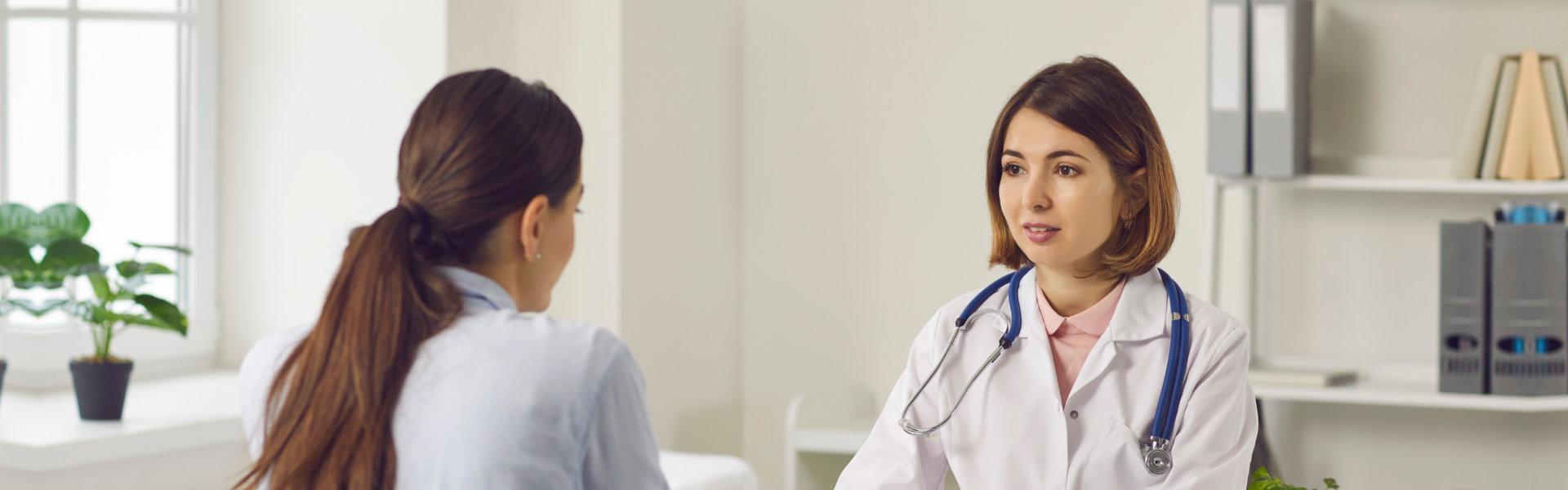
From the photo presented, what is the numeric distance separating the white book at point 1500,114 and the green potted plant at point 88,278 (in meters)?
2.33

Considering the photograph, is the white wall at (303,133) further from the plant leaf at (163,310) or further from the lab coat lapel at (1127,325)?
the lab coat lapel at (1127,325)

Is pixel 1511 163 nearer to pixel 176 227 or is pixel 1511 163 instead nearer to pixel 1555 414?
pixel 1555 414

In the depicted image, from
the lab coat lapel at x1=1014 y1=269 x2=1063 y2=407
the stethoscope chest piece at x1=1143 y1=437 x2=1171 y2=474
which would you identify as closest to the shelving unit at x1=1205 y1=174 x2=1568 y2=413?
the lab coat lapel at x1=1014 y1=269 x2=1063 y2=407

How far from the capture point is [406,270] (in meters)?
0.85

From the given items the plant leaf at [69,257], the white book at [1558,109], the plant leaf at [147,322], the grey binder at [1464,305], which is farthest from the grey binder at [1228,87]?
the plant leaf at [69,257]

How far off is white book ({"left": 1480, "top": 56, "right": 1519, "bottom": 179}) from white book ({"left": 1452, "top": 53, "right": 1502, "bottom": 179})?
0.01m

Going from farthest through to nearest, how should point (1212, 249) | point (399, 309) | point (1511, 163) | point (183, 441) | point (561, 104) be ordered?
point (1212, 249), point (1511, 163), point (183, 441), point (561, 104), point (399, 309)

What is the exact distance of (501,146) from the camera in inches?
34.1

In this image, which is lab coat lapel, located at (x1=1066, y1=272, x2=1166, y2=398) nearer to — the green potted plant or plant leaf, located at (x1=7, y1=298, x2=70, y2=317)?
the green potted plant

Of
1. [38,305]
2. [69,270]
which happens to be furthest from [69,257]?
[38,305]

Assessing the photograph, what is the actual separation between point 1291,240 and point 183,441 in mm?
2142

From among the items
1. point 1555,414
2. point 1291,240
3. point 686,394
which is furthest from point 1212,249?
point 686,394

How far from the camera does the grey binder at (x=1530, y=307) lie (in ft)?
7.40

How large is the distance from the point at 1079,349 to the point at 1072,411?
A: 2.9 inches
